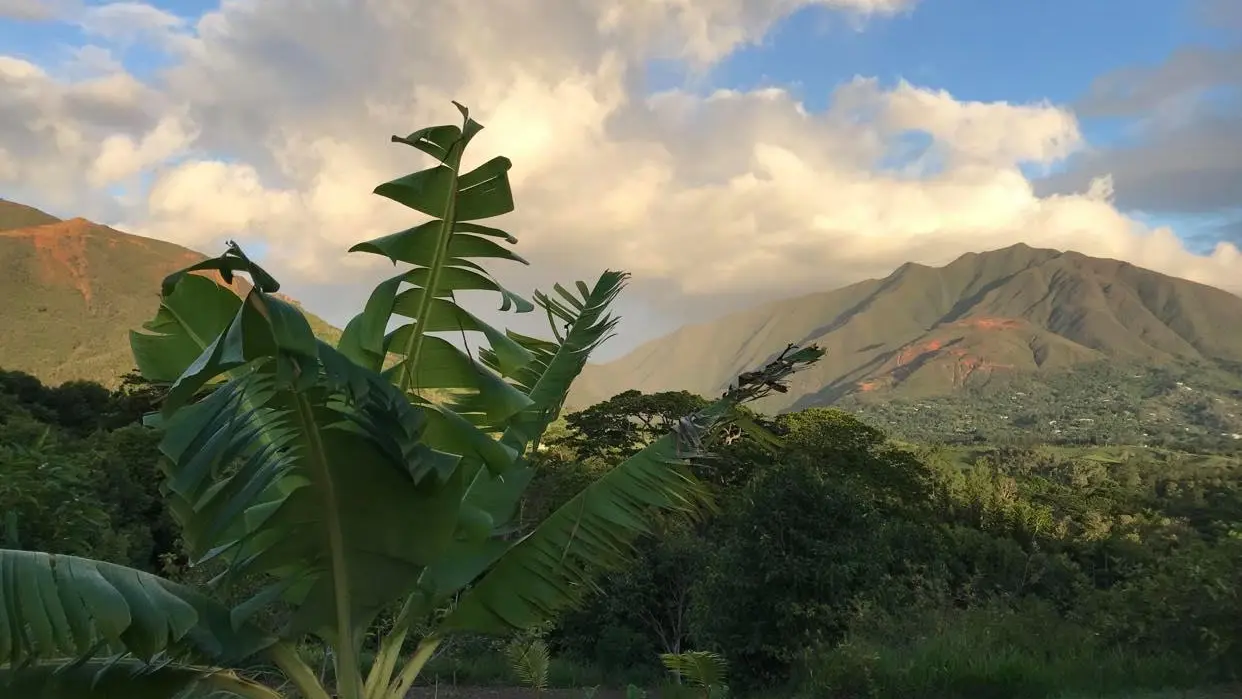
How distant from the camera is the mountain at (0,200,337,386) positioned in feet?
242

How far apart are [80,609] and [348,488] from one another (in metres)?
0.80

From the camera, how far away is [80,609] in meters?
2.36

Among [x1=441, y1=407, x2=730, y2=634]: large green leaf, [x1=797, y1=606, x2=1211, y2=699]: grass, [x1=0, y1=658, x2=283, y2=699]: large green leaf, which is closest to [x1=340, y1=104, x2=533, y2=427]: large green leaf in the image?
[x1=441, y1=407, x2=730, y2=634]: large green leaf

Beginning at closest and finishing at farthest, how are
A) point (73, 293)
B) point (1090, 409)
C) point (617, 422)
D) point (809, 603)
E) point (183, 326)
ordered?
point (183, 326)
point (809, 603)
point (617, 422)
point (73, 293)
point (1090, 409)

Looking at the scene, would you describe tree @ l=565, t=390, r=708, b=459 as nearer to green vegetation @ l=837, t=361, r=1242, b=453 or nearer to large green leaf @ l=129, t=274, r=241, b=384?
large green leaf @ l=129, t=274, r=241, b=384

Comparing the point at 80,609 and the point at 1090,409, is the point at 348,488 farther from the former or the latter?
the point at 1090,409

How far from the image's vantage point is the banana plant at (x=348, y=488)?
2.37 metres

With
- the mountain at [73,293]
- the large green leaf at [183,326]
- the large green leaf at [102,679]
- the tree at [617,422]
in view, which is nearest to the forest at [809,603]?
the large green leaf at [183,326]

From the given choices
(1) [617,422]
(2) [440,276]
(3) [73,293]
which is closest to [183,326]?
(2) [440,276]

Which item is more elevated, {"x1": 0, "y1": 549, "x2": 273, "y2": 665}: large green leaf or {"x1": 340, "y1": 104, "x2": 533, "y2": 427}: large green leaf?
{"x1": 340, "y1": 104, "x2": 533, "y2": 427}: large green leaf

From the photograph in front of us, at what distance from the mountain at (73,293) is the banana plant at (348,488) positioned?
6044 cm

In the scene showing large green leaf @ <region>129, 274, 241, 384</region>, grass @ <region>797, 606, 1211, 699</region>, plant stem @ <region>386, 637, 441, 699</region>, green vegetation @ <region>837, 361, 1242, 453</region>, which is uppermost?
large green leaf @ <region>129, 274, 241, 384</region>

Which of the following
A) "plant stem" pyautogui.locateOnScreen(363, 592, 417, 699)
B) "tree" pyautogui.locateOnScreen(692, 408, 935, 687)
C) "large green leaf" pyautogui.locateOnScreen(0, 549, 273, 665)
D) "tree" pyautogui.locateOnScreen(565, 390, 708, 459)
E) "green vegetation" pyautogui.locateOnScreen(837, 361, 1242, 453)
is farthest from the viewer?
"green vegetation" pyautogui.locateOnScreen(837, 361, 1242, 453)

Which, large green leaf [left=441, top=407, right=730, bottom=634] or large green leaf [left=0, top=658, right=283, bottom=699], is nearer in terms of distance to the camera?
large green leaf [left=0, top=658, right=283, bottom=699]
